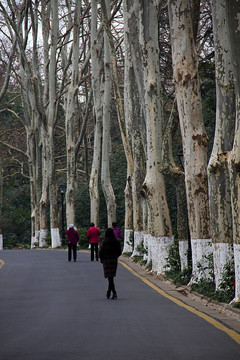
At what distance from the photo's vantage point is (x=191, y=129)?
17.8 metres

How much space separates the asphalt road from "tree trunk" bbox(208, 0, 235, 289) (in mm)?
Answer: 1575

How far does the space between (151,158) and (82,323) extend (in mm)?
11832

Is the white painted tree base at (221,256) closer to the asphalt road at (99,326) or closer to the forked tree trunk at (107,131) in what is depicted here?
the asphalt road at (99,326)

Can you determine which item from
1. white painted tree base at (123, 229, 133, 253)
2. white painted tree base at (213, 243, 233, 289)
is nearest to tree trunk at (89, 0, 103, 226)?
white painted tree base at (123, 229, 133, 253)

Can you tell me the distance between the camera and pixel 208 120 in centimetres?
2989

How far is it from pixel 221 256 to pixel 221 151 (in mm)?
2070

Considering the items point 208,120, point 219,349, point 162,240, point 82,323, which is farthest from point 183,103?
point 208,120

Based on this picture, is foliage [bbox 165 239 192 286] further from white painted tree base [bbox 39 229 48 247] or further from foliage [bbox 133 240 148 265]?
white painted tree base [bbox 39 229 48 247]

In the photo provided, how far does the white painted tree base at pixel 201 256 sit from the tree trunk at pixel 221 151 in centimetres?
181

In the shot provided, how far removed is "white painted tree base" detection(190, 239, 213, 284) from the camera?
17.0 metres

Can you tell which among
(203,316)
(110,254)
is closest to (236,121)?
(203,316)

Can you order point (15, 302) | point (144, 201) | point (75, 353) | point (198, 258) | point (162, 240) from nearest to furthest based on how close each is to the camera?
point (75, 353)
point (15, 302)
point (198, 258)
point (162, 240)
point (144, 201)

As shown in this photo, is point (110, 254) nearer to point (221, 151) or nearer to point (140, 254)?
point (221, 151)

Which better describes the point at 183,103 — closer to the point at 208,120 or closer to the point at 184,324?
the point at 184,324
